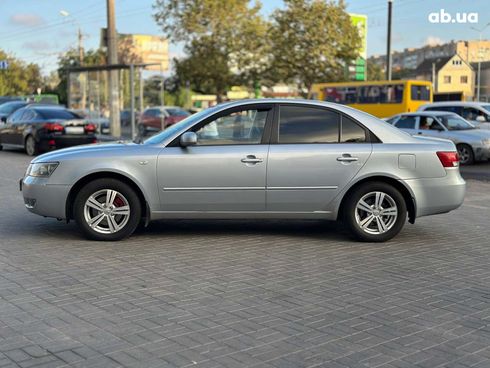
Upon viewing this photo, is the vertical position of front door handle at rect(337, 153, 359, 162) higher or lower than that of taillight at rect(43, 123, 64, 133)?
lower

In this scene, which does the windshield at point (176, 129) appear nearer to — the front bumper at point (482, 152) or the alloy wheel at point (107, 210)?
the alloy wheel at point (107, 210)

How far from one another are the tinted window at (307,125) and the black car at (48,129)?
13.0 m

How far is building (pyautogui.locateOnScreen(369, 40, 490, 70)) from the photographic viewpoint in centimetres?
8294

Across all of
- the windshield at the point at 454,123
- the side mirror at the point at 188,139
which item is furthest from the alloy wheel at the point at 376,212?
the windshield at the point at 454,123

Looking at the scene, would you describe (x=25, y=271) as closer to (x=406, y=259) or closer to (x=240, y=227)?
(x=240, y=227)

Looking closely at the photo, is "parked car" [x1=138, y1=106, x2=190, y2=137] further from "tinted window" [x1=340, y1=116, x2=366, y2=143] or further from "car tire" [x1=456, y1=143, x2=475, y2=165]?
"tinted window" [x1=340, y1=116, x2=366, y2=143]

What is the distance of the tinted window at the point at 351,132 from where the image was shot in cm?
698

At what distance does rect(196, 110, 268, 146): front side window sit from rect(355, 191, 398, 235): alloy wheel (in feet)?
4.49

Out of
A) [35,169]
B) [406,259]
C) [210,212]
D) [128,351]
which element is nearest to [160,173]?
[210,212]

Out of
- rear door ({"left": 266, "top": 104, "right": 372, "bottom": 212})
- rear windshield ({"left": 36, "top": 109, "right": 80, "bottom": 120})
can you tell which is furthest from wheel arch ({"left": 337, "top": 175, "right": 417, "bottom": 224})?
rear windshield ({"left": 36, "top": 109, "right": 80, "bottom": 120})

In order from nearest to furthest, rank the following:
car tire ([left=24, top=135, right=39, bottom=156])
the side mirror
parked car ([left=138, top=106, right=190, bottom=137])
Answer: the side mirror
car tire ([left=24, top=135, right=39, bottom=156])
parked car ([left=138, top=106, right=190, bottom=137])

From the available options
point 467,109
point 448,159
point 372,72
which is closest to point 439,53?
Result: point 372,72

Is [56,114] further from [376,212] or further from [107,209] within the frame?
[376,212]

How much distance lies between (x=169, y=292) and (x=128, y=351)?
1.22 metres
